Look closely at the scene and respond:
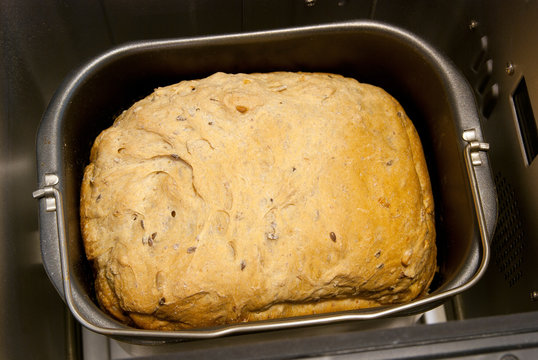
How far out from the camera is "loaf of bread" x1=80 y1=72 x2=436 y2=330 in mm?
1057

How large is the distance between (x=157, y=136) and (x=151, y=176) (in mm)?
107

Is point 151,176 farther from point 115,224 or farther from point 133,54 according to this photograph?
point 133,54

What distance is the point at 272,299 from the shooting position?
1070mm

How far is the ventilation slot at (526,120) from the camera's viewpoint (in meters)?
1.14

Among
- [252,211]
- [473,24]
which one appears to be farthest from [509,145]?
[252,211]

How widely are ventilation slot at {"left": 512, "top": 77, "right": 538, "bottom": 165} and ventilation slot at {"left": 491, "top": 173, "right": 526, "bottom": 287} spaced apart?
0.40 ft

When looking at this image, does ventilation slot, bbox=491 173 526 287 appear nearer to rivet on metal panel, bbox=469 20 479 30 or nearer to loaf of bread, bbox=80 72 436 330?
loaf of bread, bbox=80 72 436 330

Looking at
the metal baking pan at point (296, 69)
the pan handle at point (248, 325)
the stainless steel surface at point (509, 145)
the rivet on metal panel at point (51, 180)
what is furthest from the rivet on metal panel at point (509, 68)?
the rivet on metal panel at point (51, 180)

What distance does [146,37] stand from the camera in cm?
141

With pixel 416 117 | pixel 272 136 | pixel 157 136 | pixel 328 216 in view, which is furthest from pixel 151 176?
pixel 416 117

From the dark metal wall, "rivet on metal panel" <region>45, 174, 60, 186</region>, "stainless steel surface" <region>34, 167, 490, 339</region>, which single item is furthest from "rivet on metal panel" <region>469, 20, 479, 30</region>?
"rivet on metal panel" <region>45, 174, 60, 186</region>

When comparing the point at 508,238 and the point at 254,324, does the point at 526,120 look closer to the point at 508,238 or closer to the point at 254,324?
the point at 508,238

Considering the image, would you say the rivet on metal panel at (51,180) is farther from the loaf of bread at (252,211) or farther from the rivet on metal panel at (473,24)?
the rivet on metal panel at (473,24)

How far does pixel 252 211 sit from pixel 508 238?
2.26 ft
